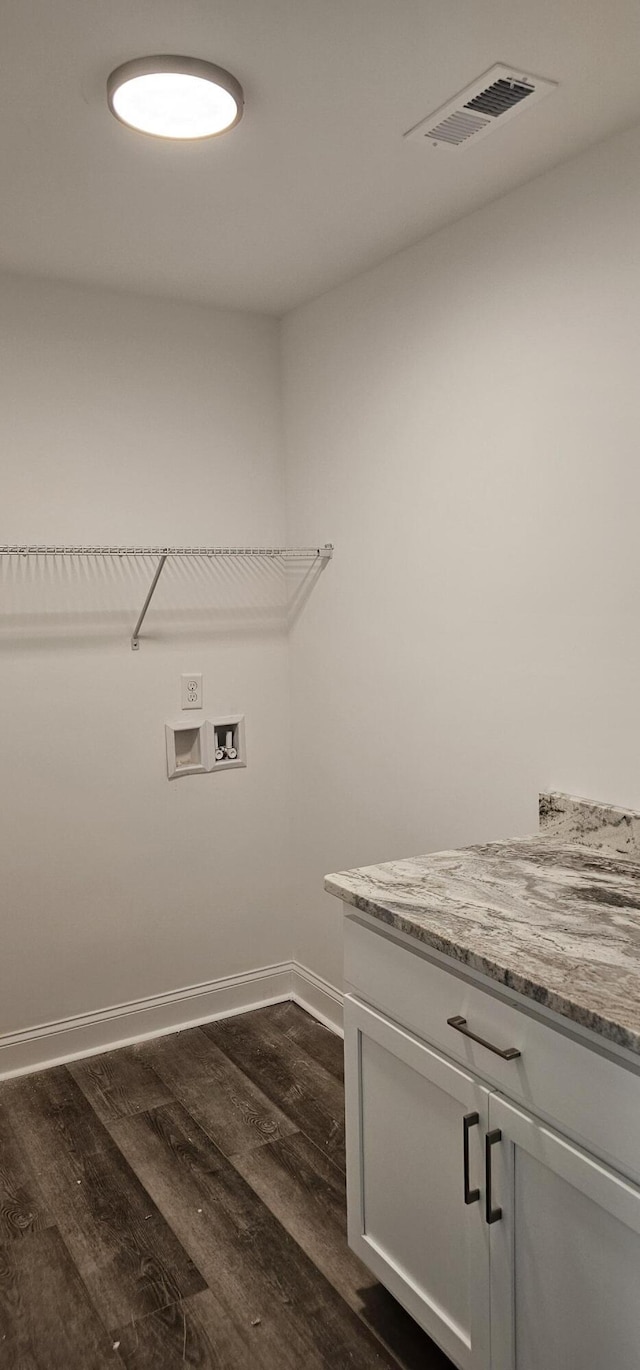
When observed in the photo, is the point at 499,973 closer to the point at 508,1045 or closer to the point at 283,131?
the point at 508,1045

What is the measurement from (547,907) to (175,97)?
1586 millimetres

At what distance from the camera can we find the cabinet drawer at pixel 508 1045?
4.08 ft

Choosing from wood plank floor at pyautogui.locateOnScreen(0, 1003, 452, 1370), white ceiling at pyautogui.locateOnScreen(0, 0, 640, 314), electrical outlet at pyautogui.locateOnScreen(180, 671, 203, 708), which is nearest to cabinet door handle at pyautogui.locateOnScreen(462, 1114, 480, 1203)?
wood plank floor at pyautogui.locateOnScreen(0, 1003, 452, 1370)

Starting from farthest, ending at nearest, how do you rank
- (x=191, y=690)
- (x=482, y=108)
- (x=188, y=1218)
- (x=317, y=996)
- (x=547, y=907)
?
(x=317, y=996) → (x=191, y=690) → (x=188, y=1218) → (x=482, y=108) → (x=547, y=907)

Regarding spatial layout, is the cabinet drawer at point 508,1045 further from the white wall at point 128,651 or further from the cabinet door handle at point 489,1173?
the white wall at point 128,651

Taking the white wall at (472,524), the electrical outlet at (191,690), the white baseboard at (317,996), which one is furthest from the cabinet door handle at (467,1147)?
the electrical outlet at (191,690)

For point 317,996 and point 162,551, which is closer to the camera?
point 162,551

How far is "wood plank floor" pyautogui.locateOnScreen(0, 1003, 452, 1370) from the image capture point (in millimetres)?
1836

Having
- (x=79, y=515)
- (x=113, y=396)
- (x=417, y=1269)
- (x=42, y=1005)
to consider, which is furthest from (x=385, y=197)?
(x=42, y=1005)

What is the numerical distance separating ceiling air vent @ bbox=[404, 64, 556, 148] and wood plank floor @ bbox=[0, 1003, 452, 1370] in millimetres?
2324

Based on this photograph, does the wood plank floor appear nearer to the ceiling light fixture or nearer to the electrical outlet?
the electrical outlet

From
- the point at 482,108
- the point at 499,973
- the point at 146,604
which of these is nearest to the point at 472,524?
the point at 482,108

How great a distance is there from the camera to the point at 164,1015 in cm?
315

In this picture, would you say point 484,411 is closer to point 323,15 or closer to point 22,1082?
point 323,15
